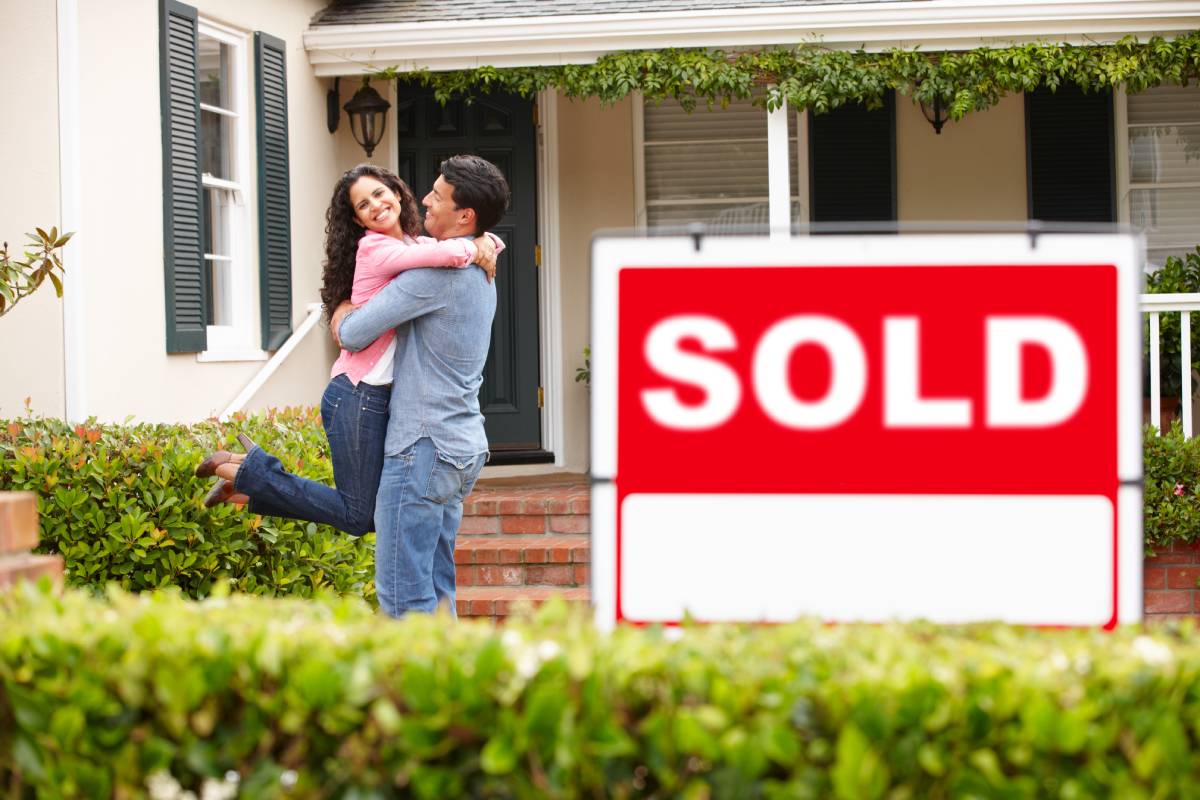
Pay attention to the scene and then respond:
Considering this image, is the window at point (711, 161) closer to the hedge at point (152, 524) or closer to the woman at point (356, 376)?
the hedge at point (152, 524)

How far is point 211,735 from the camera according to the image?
2025mm

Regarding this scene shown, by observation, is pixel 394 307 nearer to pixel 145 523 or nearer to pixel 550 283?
pixel 145 523

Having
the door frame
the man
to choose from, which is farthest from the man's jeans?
the door frame

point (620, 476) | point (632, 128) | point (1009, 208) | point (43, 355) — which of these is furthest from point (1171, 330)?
point (620, 476)

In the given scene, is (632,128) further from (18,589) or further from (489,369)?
(18,589)

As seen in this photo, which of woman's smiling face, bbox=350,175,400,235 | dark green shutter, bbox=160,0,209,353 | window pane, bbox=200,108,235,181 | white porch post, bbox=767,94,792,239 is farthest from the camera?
white porch post, bbox=767,94,792,239

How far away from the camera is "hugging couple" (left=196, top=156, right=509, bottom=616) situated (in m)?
3.84

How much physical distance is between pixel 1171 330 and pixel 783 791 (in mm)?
6882

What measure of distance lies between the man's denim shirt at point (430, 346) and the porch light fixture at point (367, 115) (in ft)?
15.0

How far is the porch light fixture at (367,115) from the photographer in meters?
8.23

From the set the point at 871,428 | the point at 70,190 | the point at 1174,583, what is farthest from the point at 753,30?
the point at 871,428

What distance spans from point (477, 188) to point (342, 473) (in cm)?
89

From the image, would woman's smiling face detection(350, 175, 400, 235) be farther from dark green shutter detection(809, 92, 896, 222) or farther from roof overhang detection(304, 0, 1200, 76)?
dark green shutter detection(809, 92, 896, 222)

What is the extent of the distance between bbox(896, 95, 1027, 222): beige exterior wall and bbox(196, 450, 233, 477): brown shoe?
593 centimetres
